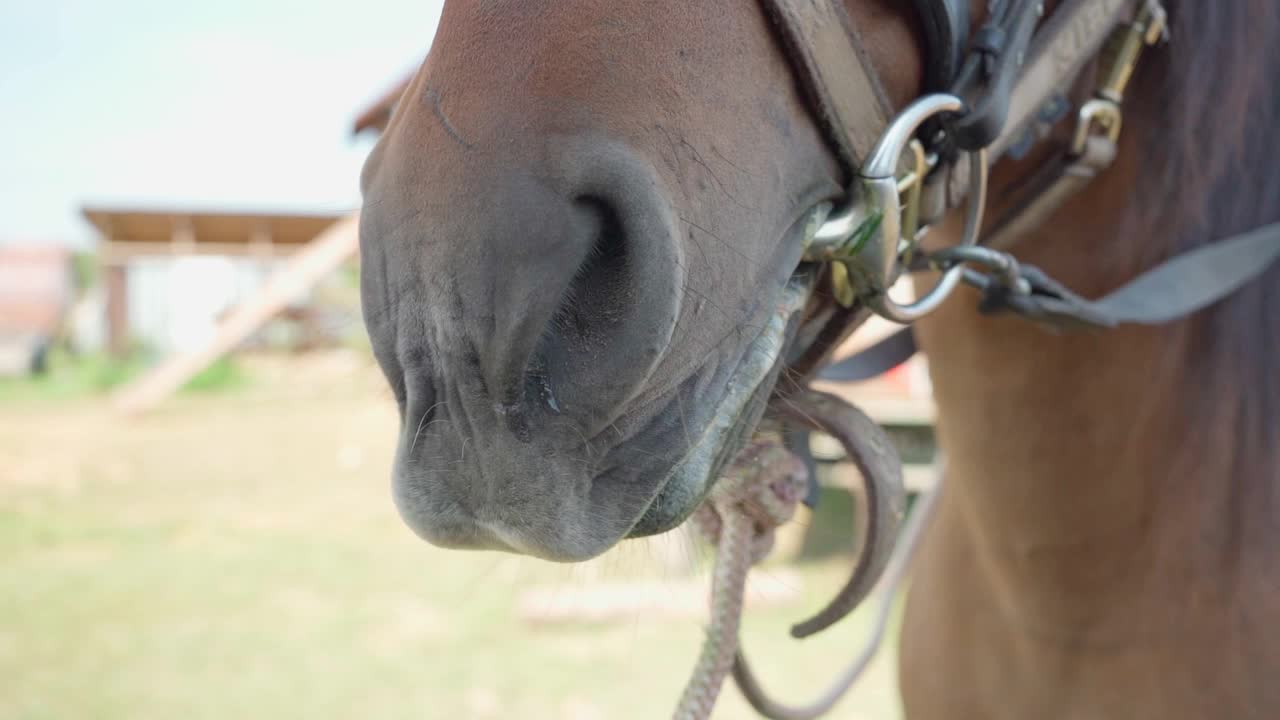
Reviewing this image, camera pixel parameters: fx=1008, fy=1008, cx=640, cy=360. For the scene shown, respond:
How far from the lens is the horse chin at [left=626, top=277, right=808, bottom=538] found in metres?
0.91

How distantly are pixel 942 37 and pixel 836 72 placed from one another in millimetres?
164

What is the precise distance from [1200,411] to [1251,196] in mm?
295

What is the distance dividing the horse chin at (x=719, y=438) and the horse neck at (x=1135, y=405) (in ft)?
1.89

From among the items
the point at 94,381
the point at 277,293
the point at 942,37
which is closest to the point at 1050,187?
the point at 942,37

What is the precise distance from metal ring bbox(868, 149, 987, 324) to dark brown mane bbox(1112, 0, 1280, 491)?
325 mm

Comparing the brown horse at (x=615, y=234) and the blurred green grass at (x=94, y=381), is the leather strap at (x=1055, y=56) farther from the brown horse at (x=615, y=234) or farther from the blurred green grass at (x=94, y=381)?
the blurred green grass at (x=94, y=381)

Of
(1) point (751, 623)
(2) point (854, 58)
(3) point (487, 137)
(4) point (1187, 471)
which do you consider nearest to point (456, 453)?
(3) point (487, 137)

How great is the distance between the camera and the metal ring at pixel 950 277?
41.6 inches

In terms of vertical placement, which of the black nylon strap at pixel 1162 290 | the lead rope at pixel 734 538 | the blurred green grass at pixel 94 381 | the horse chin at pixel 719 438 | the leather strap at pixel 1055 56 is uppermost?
the leather strap at pixel 1055 56

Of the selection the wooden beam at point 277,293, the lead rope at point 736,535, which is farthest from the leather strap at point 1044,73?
the wooden beam at point 277,293

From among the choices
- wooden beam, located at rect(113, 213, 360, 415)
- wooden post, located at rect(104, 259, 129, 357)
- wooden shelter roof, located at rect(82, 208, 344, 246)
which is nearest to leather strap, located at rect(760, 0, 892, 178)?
wooden beam, located at rect(113, 213, 360, 415)

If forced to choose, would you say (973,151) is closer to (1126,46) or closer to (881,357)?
(1126,46)

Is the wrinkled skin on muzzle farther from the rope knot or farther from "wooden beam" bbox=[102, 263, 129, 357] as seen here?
"wooden beam" bbox=[102, 263, 129, 357]

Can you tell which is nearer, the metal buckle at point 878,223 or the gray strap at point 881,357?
the metal buckle at point 878,223
